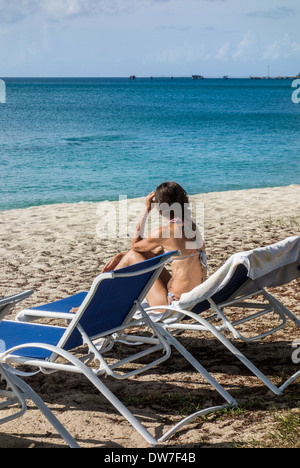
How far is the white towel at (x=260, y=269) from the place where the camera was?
11.8 ft

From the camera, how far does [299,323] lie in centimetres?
413

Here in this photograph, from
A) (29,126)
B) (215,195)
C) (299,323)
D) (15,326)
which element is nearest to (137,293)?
(15,326)

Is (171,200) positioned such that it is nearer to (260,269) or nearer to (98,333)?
(260,269)

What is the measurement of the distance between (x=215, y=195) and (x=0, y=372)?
1178 cm

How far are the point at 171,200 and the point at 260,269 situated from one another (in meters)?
0.95

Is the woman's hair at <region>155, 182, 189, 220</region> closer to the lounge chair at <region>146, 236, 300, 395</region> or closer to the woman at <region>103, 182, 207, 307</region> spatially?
the woman at <region>103, 182, 207, 307</region>

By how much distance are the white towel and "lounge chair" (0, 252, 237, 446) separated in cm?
29

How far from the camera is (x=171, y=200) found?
4344mm

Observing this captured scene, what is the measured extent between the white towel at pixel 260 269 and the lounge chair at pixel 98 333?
29 cm

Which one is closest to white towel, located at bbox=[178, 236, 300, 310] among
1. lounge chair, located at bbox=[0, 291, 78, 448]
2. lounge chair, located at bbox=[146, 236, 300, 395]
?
lounge chair, located at bbox=[146, 236, 300, 395]

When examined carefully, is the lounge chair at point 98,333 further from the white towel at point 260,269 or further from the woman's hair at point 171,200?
the woman's hair at point 171,200

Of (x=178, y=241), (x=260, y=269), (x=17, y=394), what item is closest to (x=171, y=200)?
(x=178, y=241)

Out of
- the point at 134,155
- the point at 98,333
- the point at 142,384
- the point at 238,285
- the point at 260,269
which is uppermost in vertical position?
the point at 134,155
